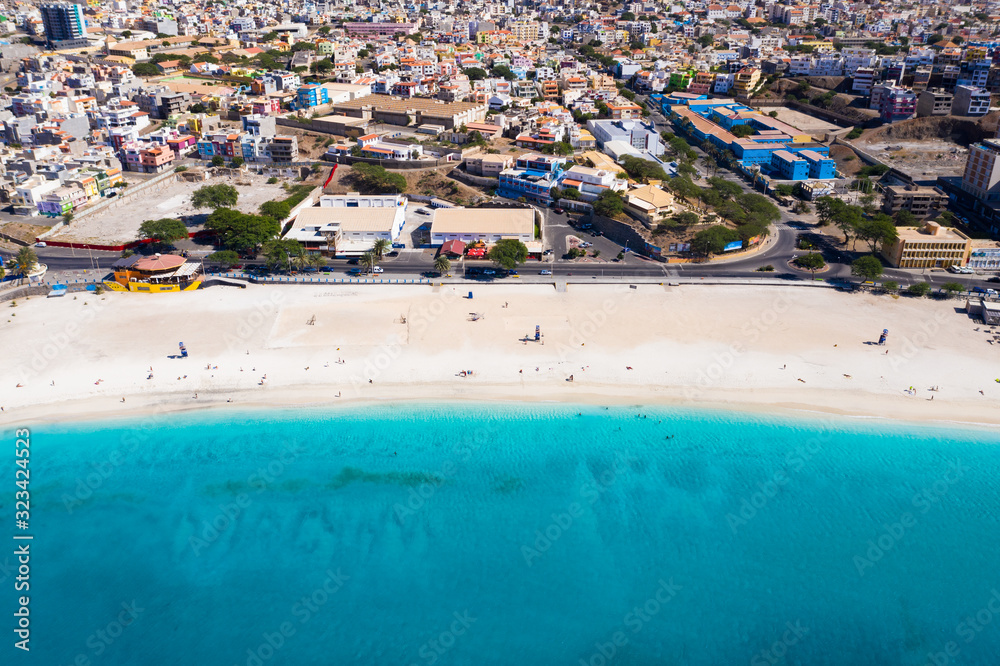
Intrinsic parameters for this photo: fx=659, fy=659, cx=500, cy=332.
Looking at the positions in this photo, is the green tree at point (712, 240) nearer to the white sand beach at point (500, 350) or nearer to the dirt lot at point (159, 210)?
the white sand beach at point (500, 350)

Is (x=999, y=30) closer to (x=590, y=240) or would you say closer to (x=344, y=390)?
(x=590, y=240)

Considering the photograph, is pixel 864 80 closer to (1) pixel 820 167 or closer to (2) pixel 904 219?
(1) pixel 820 167

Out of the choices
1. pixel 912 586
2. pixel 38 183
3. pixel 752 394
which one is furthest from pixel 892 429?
pixel 38 183

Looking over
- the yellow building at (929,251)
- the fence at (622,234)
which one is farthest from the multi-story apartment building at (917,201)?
the fence at (622,234)

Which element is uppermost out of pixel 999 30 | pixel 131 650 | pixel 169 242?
pixel 999 30

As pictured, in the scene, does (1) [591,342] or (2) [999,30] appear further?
(2) [999,30]

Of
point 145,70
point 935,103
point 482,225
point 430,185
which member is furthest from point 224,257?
point 935,103

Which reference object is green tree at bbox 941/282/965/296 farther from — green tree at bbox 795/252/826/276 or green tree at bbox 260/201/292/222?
green tree at bbox 260/201/292/222
